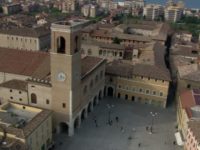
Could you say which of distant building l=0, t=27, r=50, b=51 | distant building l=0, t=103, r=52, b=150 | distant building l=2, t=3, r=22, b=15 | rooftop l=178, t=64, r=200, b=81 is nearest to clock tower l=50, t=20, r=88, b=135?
distant building l=0, t=103, r=52, b=150

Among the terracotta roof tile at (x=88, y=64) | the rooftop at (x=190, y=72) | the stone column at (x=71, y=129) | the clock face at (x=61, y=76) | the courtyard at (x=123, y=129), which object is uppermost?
the clock face at (x=61, y=76)

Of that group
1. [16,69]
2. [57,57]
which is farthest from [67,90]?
[16,69]

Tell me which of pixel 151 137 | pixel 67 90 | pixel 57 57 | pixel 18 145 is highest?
pixel 57 57

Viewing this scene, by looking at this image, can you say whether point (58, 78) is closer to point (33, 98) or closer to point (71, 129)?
point (33, 98)

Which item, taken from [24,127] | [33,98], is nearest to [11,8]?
[33,98]

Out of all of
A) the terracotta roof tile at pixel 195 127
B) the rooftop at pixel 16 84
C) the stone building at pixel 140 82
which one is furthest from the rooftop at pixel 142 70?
the rooftop at pixel 16 84

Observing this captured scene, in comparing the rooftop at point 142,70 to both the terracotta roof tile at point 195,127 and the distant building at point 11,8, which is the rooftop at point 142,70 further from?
the distant building at point 11,8

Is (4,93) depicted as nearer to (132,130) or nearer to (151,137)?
(132,130)
